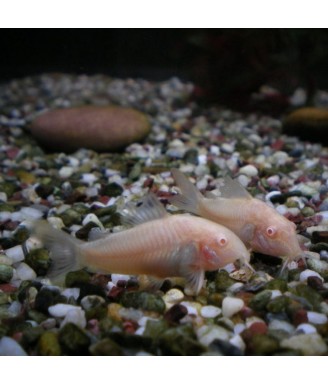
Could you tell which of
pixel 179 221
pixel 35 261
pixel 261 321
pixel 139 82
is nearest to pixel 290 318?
pixel 261 321

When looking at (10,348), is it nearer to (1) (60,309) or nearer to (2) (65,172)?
(1) (60,309)

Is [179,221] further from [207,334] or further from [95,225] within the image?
[95,225]

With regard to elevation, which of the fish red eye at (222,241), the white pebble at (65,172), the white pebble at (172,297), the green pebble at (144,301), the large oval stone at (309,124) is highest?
the fish red eye at (222,241)

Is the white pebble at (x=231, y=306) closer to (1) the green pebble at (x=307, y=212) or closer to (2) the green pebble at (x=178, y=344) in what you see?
(2) the green pebble at (x=178, y=344)

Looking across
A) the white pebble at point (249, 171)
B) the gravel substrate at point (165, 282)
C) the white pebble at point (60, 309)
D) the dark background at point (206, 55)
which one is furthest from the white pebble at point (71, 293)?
the dark background at point (206, 55)

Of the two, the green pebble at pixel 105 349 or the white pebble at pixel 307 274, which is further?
the white pebble at pixel 307 274

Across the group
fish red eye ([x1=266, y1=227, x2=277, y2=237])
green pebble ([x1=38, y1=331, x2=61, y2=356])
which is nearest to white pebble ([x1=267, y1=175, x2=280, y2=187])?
fish red eye ([x1=266, y1=227, x2=277, y2=237])

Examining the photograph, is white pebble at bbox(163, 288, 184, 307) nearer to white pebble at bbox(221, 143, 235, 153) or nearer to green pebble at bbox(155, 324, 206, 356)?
green pebble at bbox(155, 324, 206, 356)
